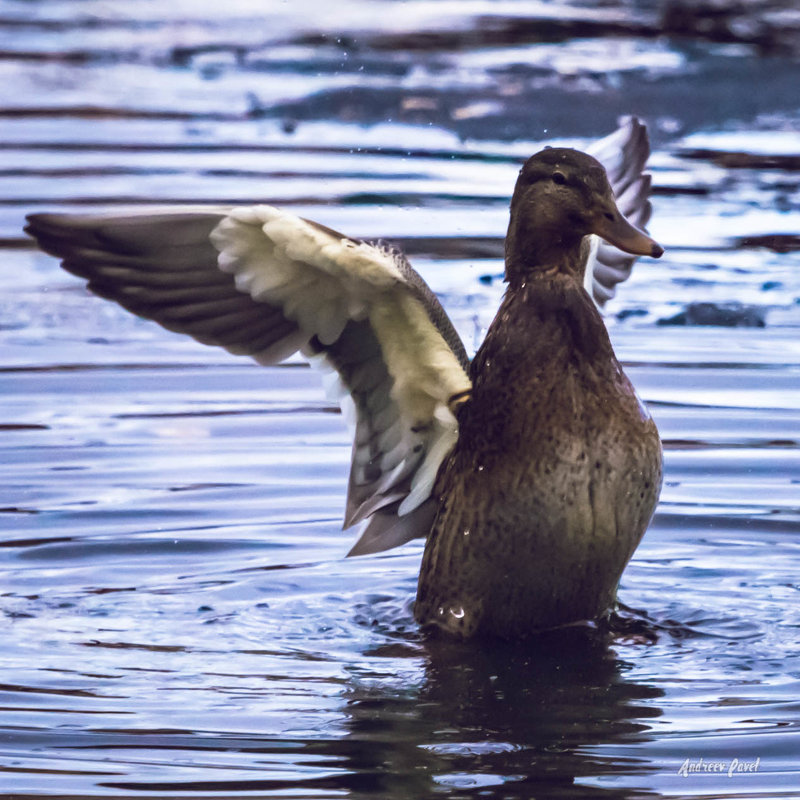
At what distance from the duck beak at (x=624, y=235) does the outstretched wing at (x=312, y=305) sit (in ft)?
1.79

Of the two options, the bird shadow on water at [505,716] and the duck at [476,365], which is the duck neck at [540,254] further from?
the bird shadow on water at [505,716]

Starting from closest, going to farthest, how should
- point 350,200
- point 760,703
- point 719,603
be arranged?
point 760,703 → point 719,603 → point 350,200

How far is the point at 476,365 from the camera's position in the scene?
226 inches

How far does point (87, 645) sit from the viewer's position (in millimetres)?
5535

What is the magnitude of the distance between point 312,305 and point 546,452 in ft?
2.64

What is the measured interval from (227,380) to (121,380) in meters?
0.48

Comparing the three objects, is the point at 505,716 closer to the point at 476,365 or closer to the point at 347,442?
Result: the point at 476,365

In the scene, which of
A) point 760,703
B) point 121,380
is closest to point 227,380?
point 121,380

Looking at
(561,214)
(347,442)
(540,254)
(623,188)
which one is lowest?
(347,442)

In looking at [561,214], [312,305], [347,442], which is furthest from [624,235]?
[347,442]

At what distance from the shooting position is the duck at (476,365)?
5.42 meters

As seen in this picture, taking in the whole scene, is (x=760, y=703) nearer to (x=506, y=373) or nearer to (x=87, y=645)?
(x=506, y=373)

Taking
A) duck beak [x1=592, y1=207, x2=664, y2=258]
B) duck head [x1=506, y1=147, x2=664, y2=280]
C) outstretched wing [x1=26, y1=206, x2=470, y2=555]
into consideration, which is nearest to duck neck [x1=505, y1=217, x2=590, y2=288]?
duck head [x1=506, y1=147, x2=664, y2=280]

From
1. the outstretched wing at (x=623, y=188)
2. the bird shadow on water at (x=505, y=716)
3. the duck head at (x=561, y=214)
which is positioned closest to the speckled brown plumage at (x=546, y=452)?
the duck head at (x=561, y=214)
